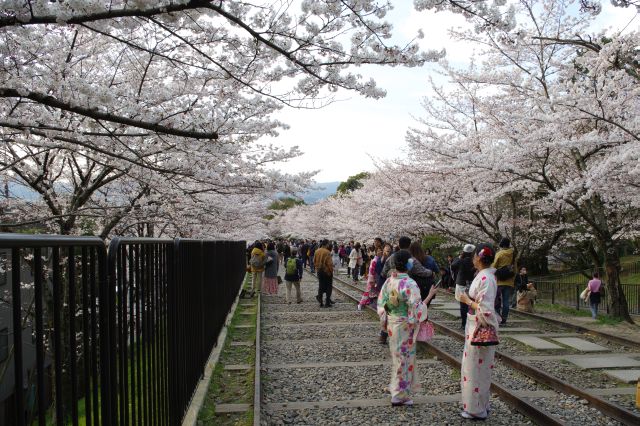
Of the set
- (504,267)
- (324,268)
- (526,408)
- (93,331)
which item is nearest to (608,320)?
(504,267)

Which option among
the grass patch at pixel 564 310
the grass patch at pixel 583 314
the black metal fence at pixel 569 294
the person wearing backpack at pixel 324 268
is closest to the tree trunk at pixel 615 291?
the grass patch at pixel 583 314

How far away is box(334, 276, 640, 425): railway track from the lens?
543cm

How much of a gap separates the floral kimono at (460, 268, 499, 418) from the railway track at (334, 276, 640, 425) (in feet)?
1.74

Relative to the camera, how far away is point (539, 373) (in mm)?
6883

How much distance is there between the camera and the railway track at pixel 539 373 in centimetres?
543

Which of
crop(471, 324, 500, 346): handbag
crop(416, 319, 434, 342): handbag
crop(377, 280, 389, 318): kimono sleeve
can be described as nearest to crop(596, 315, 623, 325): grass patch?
crop(416, 319, 434, 342): handbag

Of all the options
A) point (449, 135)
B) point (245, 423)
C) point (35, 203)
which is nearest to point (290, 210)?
point (449, 135)

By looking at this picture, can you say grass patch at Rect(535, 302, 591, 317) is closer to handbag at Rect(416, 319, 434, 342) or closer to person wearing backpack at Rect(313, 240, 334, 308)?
person wearing backpack at Rect(313, 240, 334, 308)

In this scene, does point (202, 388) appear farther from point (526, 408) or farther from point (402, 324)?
point (526, 408)

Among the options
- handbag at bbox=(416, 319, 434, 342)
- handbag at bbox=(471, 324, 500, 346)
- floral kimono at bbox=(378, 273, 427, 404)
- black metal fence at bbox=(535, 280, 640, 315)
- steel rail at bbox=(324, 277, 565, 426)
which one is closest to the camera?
steel rail at bbox=(324, 277, 565, 426)

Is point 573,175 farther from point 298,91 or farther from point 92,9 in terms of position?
point 92,9

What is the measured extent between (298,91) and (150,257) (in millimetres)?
3219

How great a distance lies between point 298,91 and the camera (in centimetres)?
631

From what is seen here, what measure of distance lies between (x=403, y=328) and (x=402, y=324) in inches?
1.8
